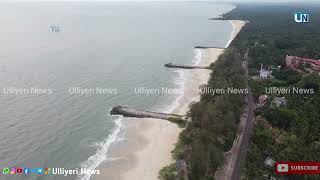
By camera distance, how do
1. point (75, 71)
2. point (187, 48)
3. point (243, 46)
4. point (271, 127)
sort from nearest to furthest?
point (271, 127)
point (75, 71)
point (243, 46)
point (187, 48)

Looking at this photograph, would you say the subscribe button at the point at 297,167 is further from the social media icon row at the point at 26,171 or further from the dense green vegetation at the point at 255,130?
the social media icon row at the point at 26,171

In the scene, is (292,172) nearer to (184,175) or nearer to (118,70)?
(184,175)

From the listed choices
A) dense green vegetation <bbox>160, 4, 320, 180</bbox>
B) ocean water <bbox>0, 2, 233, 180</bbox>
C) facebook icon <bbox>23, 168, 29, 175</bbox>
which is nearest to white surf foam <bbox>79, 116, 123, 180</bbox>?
ocean water <bbox>0, 2, 233, 180</bbox>

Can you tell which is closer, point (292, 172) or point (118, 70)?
point (292, 172)

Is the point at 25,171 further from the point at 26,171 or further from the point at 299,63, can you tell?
the point at 299,63

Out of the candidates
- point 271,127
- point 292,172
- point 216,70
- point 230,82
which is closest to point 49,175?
point 292,172

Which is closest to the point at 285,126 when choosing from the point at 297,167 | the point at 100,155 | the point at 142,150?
the point at 297,167
